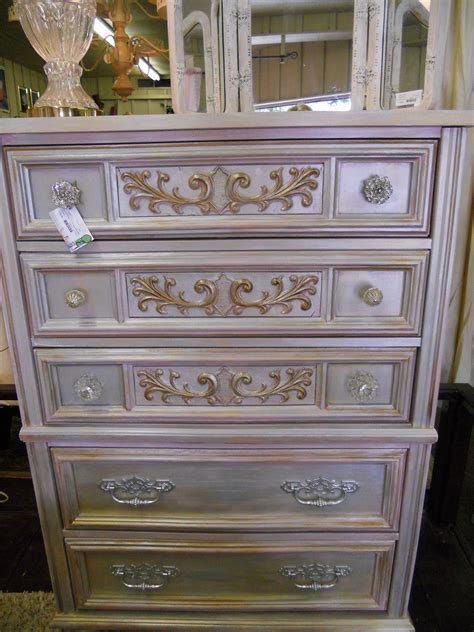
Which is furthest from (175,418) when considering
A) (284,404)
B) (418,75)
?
(418,75)

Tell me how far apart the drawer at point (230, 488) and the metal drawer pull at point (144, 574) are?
13 cm

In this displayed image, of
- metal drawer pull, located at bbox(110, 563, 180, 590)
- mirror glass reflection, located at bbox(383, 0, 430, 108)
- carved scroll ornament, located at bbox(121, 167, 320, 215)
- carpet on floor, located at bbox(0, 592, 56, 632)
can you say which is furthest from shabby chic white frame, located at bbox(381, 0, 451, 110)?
carpet on floor, located at bbox(0, 592, 56, 632)

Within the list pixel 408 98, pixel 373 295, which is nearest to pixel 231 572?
pixel 373 295

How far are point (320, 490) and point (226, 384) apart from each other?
0.34 meters

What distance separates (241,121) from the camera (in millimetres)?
791

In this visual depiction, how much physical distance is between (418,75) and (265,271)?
53cm

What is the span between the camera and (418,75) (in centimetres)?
91

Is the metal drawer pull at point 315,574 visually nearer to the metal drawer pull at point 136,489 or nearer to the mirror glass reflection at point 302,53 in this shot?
the metal drawer pull at point 136,489

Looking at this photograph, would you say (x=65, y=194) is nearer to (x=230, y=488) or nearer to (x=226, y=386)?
(x=226, y=386)

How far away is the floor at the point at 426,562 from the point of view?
3.97 feet

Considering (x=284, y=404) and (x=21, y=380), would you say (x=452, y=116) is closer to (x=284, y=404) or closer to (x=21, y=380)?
(x=284, y=404)

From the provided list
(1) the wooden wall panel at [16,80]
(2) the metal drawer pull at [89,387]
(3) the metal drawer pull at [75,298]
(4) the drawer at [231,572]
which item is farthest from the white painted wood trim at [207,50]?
(1) the wooden wall panel at [16,80]

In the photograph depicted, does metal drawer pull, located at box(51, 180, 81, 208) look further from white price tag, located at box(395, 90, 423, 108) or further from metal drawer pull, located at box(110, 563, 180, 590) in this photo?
metal drawer pull, located at box(110, 563, 180, 590)

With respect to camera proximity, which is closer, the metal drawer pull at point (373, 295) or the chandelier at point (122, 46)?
the metal drawer pull at point (373, 295)
